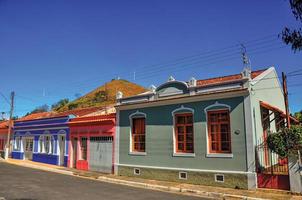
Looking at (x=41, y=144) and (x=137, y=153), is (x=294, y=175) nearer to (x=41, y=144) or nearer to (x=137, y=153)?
(x=137, y=153)

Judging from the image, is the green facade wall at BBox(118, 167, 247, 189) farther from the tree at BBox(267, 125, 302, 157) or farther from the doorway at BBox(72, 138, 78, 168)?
the doorway at BBox(72, 138, 78, 168)

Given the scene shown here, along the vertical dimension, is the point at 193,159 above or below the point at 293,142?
below

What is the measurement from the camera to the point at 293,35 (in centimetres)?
529

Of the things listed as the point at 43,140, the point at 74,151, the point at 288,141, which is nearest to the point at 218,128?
the point at 288,141

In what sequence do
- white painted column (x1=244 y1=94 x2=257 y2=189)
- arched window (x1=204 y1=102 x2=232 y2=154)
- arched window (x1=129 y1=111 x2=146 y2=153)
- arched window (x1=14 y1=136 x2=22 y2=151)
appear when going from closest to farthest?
white painted column (x1=244 y1=94 x2=257 y2=189), arched window (x1=204 y1=102 x2=232 y2=154), arched window (x1=129 y1=111 x2=146 y2=153), arched window (x1=14 y1=136 x2=22 y2=151)

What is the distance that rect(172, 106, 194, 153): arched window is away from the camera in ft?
47.1

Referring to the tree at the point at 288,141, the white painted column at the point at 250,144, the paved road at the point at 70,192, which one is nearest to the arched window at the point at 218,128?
the white painted column at the point at 250,144

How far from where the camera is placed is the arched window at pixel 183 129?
14344 millimetres

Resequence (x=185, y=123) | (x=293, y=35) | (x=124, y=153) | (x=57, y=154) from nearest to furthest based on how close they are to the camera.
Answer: (x=293, y=35) → (x=185, y=123) → (x=124, y=153) → (x=57, y=154)

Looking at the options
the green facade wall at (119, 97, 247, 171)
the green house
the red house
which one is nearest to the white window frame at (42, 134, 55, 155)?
the red house

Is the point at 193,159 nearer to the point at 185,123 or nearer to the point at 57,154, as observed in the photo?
the point at 185,123

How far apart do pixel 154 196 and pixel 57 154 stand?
14.3 m

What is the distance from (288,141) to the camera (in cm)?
1093

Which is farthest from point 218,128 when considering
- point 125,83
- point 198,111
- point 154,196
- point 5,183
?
point 125,83
